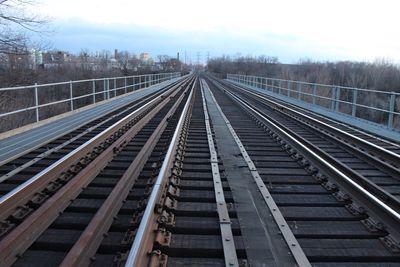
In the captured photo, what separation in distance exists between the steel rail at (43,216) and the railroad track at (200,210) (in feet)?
0.05

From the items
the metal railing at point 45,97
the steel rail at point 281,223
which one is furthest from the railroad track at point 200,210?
the metal railing at point 45,97

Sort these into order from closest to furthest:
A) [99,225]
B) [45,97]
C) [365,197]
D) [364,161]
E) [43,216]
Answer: [99,225]
[43,216]
[365,197]
[364,161]
[45,97]

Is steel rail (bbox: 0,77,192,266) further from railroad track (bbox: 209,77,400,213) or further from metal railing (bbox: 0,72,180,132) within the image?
metal railing (bbox: 0,72,180,132)

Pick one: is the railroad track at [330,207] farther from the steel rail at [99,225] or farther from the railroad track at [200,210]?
the steel rail at [99,225]

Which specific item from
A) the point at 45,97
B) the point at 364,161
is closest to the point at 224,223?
the point at 364,161

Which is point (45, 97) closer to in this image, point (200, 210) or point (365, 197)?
point (200, 210)

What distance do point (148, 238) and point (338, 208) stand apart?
2999 millimetres

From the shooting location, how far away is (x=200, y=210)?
5770 millimetres

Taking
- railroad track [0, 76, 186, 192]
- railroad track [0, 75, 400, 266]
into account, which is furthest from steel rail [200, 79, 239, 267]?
railroad track [0, 76, 186, 192]

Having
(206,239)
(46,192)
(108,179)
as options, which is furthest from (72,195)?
(206,239)

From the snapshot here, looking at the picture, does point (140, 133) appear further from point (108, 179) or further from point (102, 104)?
point (102, 104)

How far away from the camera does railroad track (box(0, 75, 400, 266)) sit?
4.38 metres

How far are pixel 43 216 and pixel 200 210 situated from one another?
2.00 meters

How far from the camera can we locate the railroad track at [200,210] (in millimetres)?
4383
